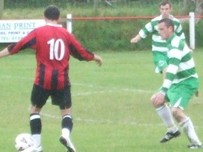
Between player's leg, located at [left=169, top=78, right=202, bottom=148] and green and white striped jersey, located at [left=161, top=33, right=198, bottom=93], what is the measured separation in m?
0.10

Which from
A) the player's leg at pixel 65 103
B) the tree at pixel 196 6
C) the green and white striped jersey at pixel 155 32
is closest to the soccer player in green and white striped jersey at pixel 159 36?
the green and white striped jersey at pixel 155 32

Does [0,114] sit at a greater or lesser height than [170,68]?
lesser

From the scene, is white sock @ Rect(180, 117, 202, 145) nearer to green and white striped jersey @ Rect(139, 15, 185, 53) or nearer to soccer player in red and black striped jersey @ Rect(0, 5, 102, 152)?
soccer player in red and black striped jersey @ Rect(0, 5, 102, 152)

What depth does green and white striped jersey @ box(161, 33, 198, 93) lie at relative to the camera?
39.1ft

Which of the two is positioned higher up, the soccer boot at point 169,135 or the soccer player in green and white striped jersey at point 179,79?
the soccer player in green and white striped jersey at point 179,79

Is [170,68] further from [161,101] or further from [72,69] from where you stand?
[72,69]

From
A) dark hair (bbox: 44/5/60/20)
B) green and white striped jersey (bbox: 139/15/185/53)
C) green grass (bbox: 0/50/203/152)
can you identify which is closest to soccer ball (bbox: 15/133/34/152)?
green grass (bbox: 0/50/203/152)

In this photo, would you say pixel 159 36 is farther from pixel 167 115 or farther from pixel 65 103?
pixel 65 103

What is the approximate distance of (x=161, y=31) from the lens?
474 inches

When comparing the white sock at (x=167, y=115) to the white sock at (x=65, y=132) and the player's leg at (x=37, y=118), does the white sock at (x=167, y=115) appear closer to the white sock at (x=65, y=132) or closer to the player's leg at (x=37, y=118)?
the white sock at (x=65, y=132)

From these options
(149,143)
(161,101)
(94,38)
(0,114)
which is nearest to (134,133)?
(149,143)

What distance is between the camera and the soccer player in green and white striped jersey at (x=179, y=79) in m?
12.0

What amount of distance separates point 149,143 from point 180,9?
83.7 ft

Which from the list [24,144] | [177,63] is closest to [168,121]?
[177,63]
